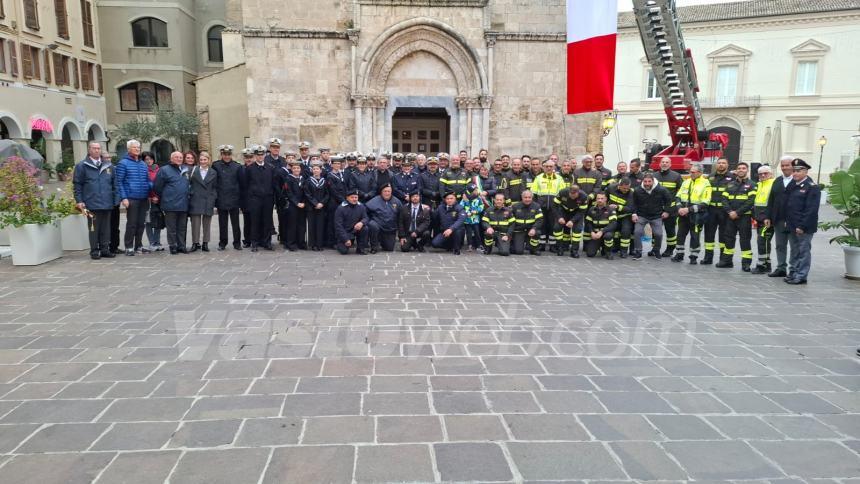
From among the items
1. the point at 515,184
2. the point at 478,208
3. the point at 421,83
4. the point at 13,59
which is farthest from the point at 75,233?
the point at 13,59

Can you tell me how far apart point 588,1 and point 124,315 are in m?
6.48

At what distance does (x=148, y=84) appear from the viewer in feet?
106

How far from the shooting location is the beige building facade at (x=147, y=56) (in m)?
31.4

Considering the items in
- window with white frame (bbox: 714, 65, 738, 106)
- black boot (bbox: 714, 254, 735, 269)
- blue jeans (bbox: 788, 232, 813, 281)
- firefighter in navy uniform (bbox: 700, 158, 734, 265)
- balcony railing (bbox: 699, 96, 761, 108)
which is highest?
window with white frame (bbox: 714, 65, 738, 106)

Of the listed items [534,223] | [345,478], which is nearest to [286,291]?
[345,478]

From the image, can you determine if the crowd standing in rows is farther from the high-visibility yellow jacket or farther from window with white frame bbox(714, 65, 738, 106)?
window with white frame bbox(714, 65, 738, 106)

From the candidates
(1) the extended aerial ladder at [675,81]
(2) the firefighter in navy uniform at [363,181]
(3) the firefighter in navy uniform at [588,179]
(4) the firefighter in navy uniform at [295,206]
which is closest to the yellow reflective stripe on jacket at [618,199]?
(3) the firefighter in navy uniform at [588,179]

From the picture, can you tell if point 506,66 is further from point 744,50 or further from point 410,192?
point 744,50

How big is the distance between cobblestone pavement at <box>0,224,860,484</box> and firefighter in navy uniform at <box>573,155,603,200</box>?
3530 mm

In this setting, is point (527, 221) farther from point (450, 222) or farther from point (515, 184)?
point (450, 222)

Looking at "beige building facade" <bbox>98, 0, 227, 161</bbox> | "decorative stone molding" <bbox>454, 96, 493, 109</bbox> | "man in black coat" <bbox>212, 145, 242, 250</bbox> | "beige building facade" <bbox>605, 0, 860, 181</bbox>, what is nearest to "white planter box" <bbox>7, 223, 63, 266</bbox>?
"man in black coat" <bbox>212, 145, 242, 250</bbox>

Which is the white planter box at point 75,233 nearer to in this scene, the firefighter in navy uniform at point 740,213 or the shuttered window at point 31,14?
the firefighter in navy uniform at point 740,213

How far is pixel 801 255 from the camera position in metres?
7.91

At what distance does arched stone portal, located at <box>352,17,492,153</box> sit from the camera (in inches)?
603
